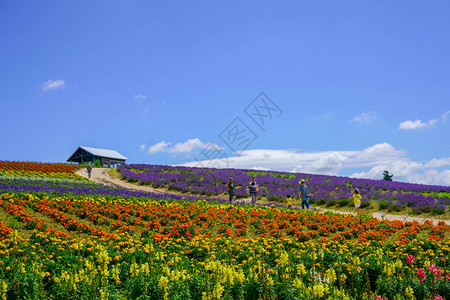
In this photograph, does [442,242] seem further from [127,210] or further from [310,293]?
[127,210]

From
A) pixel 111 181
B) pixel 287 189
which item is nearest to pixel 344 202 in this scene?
pixel 287 189

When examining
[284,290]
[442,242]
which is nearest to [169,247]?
[284,290]

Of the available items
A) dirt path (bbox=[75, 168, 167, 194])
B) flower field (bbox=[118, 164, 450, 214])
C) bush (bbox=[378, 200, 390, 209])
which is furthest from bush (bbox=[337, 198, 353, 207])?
dirt path (bbox=[75, 168, 167, 194])

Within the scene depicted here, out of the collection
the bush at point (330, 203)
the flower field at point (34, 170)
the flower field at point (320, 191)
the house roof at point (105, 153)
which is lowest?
the bush at point (330, 203)

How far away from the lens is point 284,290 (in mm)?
5793

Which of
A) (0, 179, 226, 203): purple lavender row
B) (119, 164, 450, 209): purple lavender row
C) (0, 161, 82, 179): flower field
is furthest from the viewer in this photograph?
(0, 161, 82, 179): flower field

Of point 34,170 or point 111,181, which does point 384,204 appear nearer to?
point 111,181

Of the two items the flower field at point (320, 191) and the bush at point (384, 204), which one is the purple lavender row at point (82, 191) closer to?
the flower field at point (320, 191)

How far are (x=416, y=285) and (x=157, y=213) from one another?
9.87 meters

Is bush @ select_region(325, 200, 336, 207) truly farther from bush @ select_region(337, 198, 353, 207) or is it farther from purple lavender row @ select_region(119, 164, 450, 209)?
bush @ select_region(337, 198, 353, 207)

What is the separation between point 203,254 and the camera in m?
9.45

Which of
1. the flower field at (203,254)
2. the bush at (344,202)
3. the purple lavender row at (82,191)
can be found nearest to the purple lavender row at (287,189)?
the bush at (344,202)

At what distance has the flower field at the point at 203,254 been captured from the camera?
5.66 metres

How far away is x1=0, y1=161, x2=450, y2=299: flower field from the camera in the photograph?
18.6ft
